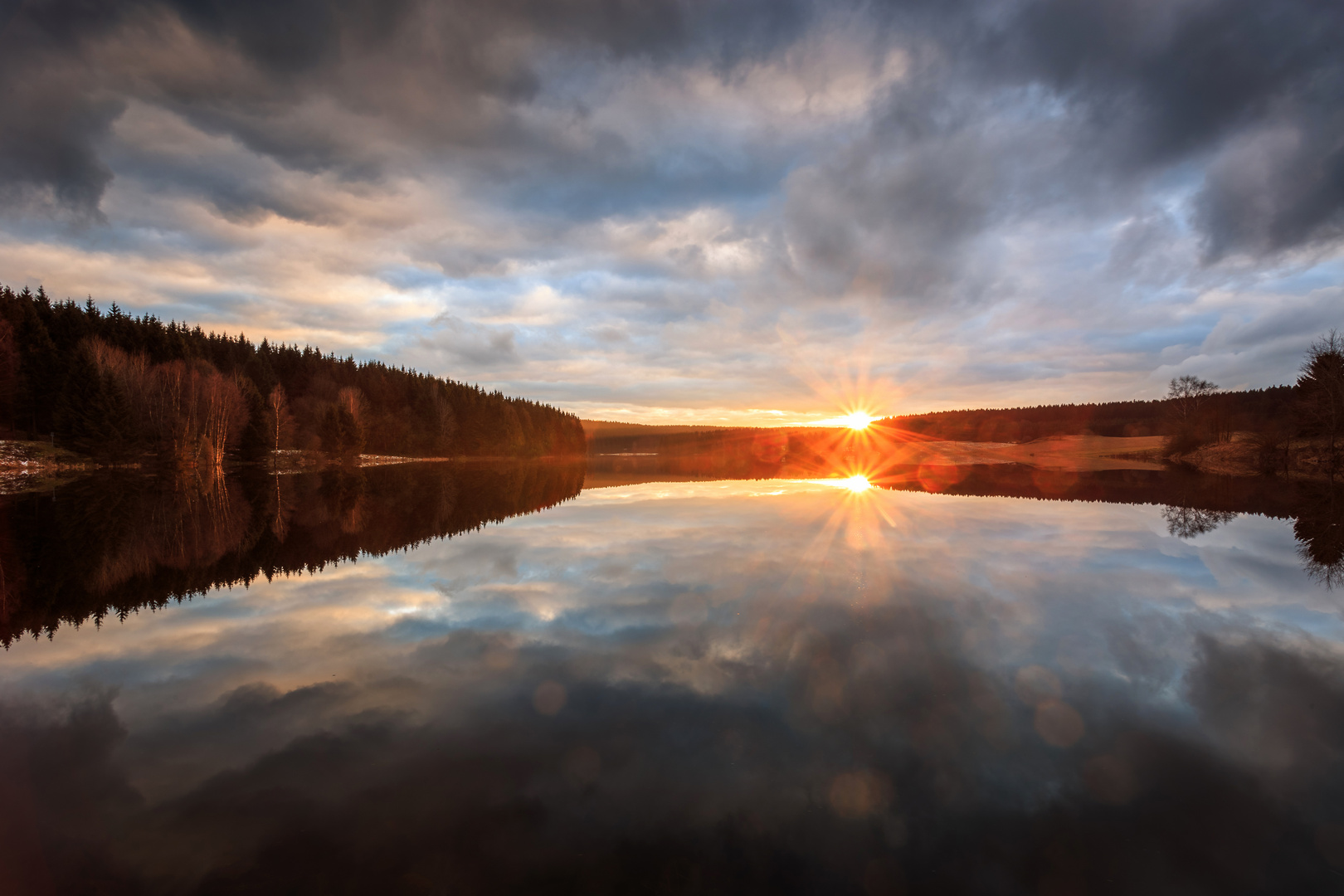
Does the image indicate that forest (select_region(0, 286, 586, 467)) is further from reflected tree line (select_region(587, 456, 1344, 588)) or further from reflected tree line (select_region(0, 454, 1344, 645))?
reflected tree line (select_region(587, 456, 1344, 588))

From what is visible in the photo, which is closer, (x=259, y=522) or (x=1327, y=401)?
(x=259, y=522)

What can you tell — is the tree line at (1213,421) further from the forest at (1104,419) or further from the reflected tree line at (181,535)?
the reflected tree line at (181,535)

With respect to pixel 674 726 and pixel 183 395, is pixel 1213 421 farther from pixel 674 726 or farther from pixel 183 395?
pixel 183 395

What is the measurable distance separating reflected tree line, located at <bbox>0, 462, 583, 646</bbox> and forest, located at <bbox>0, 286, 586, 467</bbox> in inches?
931

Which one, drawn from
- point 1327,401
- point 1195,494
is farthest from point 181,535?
point 1327,401

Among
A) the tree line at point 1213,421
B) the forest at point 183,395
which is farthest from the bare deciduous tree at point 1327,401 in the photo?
the forest at point 183,395

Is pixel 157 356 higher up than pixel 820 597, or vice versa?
pixel 157 356

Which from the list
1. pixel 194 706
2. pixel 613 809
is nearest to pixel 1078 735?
pixel 613 809

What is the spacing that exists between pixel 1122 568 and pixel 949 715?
12.3 meters

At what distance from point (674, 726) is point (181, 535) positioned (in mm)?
21992

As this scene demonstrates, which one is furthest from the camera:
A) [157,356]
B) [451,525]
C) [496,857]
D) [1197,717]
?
[157,356]

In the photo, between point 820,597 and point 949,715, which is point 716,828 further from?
point 820,597

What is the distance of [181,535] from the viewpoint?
790 inches

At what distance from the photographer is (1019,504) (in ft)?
102
